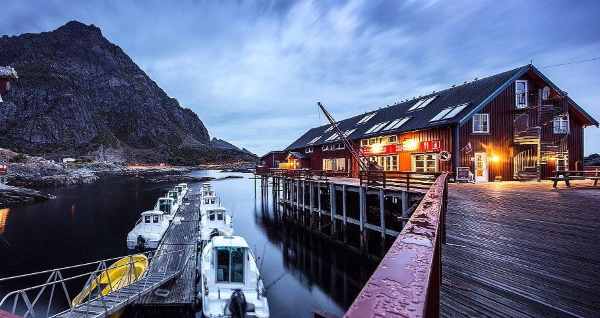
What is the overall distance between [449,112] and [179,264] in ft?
71.2

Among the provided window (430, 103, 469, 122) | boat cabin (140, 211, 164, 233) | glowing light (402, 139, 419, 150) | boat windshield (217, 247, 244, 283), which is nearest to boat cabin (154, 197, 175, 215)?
boat cabin (140, 211, 164, 233)

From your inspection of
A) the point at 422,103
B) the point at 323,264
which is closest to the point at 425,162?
the point at 422,103

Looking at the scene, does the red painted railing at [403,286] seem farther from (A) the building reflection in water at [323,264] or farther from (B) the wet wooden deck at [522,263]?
(A) the building reflection in water at [323,264]

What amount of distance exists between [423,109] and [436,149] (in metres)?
6.67

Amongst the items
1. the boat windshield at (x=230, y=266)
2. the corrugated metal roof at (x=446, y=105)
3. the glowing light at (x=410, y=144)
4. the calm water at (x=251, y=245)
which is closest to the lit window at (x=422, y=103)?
the corrugated metal roof at (x=446, y=105)

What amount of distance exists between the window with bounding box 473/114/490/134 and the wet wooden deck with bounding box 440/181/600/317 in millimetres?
13411

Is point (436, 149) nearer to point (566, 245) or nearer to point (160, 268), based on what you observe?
point (566, 245)

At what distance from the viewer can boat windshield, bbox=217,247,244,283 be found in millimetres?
12305

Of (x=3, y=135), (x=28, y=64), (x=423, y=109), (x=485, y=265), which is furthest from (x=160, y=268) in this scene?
(x=28, y=64)

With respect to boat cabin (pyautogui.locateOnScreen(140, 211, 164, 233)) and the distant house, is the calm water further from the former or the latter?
the distant house

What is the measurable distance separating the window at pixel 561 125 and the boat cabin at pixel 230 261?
26354mm

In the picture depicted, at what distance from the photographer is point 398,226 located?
20766mm

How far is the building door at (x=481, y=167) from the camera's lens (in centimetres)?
2223

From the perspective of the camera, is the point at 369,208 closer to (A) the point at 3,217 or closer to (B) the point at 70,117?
(A) the point at 3,217
